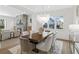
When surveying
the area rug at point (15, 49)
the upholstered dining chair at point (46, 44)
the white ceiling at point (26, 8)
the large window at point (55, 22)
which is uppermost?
the white ceiling at point (26, 8)

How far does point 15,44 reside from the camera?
1.55m

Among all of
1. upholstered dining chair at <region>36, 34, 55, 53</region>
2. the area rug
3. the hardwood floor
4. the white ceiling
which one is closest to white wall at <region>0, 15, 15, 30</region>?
the white ceiling

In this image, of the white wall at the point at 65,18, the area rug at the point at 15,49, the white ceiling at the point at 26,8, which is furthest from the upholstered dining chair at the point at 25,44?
the white ceiling at the point at 26,8

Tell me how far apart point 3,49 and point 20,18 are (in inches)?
23.5

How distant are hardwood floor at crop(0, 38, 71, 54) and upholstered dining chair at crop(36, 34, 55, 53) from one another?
0.36 feet

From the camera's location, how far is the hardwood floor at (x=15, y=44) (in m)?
1.52

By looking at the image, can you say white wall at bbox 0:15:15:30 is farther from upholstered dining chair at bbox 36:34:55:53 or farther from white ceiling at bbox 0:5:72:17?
upholstered dining chair at bbox 36:34:55:53

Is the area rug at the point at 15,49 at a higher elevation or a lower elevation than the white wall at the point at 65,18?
lower

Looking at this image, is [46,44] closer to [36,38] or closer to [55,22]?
[36,38]

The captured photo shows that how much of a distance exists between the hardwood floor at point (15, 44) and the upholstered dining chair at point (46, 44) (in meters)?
0.11

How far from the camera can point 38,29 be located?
61.9 inches

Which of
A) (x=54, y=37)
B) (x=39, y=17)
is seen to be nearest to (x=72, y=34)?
(x=54, y=37)

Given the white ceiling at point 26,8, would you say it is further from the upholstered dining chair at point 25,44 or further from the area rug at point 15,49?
the area rug at point 15,49

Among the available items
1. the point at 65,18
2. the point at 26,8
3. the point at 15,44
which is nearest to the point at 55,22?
the point at 65,18
